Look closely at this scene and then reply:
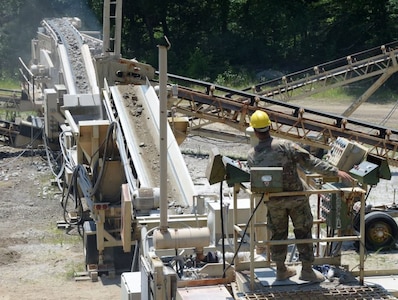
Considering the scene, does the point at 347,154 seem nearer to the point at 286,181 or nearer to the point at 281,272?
the point at 286,181

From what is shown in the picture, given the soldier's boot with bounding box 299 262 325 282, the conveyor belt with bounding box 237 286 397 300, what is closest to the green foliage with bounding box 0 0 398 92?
the soldier's boot with bounding box 299 262 325 282

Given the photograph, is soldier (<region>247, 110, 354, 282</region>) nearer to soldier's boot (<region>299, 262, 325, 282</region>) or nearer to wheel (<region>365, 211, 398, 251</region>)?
soldier's boot (<region>299, 262, 325, 282</region>)

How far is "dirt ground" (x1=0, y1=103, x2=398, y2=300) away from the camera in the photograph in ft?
48.9

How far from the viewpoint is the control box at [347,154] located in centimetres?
892

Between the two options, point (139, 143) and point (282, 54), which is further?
point (282, 54)

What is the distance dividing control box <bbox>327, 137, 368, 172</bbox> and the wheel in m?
7.47

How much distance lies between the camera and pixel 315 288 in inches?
348

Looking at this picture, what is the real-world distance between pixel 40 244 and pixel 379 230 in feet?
20.8

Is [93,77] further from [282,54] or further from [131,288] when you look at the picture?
[282,54]

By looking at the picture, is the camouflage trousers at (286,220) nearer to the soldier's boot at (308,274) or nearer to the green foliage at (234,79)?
the soldier's boot at (308,274)

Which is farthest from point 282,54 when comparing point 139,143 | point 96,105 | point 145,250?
point 145,250

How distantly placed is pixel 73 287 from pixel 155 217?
2.55 metres

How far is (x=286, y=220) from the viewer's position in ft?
29.9

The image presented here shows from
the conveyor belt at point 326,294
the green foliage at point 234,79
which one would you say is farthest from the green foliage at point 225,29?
the conveyor belt at point 326,294
